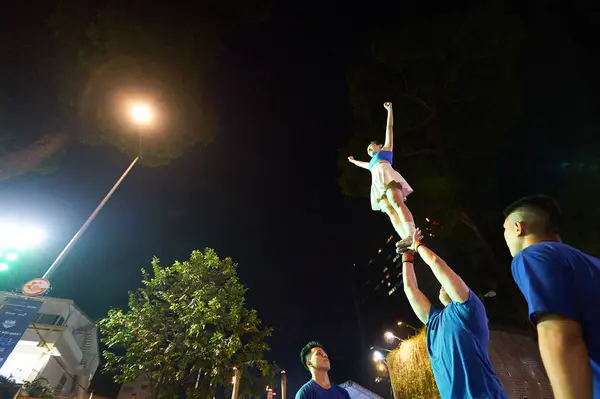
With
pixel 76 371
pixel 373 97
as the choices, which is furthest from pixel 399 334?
pixel 76 371

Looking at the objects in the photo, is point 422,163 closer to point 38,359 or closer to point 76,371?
point 38,359

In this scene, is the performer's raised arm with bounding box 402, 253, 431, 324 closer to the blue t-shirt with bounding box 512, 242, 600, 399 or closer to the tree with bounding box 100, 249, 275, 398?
the blue t-shirt with bounding box 512, 242, 600, 399

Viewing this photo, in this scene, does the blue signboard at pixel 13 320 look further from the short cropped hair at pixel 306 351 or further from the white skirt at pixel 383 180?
the white skirt at pixel 383 180

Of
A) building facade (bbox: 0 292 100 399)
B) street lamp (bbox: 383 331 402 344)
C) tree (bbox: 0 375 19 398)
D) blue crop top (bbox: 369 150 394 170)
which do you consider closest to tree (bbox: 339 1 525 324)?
street lamp (bbox: 383 331 402 344)

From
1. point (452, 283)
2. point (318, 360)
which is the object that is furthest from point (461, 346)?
point (318, 360)

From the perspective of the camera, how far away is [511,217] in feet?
6.50

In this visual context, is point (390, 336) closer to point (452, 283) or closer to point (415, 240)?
point (415, 240)

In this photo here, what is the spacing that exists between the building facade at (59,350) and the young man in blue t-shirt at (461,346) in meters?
18.8

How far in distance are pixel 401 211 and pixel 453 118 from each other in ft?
31.0

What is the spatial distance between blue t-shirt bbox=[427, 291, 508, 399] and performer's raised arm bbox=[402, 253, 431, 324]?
1.58ft

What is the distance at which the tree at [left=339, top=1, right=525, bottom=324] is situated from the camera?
1102 cm

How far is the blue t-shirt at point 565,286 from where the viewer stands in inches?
51.1

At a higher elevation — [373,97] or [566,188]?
[373,97]

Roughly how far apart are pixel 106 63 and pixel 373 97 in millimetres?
10695
